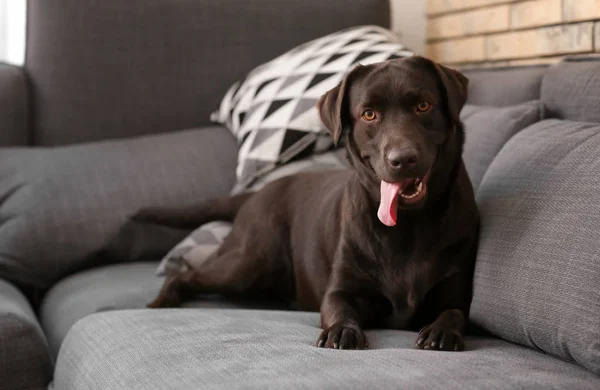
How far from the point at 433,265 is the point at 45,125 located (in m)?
1.87

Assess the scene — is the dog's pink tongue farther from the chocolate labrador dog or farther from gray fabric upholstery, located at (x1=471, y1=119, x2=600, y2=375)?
gray fabric upholstery, located at (x1=471, y1=119, x2=600, y2=375)

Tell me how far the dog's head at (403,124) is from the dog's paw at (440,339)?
0.78ft

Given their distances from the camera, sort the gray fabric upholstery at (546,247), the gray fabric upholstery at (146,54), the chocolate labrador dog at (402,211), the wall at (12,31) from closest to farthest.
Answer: the gray fabric upholstery at (546,247) < the chocolate labrador dog at (402,211) < the gray fabric upholstery at (146,54) < the wall at (12,31)

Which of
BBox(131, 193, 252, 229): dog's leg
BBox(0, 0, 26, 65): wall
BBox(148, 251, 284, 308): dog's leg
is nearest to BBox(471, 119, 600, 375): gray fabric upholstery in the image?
BBox(148, 251, 284, 308): dog's leg

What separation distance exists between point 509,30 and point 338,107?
1.20 metres

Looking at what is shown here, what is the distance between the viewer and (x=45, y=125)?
3.07 m

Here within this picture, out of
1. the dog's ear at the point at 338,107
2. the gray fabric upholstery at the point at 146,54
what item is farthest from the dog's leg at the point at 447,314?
the gray fabric upholstery at the point at 146,54

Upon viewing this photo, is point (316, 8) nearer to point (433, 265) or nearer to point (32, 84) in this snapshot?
point (32, 84)

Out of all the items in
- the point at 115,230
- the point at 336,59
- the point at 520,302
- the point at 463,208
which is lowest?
the point at 115,230

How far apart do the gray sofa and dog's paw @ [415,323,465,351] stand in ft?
0.13

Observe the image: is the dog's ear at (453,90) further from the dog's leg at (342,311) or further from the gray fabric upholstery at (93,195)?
the gray fabric upholstery at (93,195)

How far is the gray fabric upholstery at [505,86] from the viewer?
91.5 inches

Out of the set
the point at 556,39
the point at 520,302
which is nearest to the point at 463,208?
the point at 520,302

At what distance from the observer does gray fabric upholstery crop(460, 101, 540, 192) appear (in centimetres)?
208
